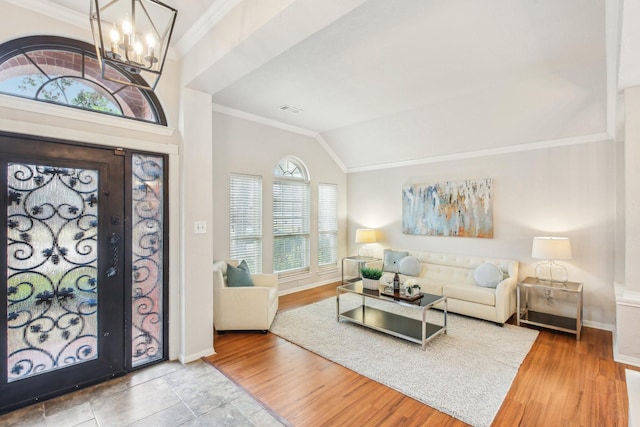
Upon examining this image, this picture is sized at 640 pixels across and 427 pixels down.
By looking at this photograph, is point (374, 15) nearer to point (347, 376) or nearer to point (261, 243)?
point (347, 376)

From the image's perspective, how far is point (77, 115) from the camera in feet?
8.22

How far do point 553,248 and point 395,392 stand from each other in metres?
2.81

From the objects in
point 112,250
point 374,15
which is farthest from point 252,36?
point 112,250

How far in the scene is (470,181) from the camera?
497 centimetres

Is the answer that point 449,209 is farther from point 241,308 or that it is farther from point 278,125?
point 241,308

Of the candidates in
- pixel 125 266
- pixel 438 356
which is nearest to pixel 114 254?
pixel 125 266

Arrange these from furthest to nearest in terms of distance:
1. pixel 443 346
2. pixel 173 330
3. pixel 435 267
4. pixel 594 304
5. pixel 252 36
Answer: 1. pixel 435 267
2. pixel 594 304
3. pixel 443 346
4. pixel 173 330
5. pixel 252 36

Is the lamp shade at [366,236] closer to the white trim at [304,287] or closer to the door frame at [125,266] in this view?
the white trim at [304,287]

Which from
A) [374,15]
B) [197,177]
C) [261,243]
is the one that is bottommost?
[261,243]

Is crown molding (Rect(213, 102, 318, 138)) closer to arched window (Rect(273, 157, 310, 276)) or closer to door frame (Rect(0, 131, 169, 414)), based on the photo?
arched window (Rect(273, 157, 310, 276))

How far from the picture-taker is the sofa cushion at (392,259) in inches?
218

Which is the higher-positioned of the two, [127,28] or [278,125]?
[278,125]

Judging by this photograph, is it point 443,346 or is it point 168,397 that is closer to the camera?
point 168,397

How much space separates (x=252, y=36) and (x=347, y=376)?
288 cm
